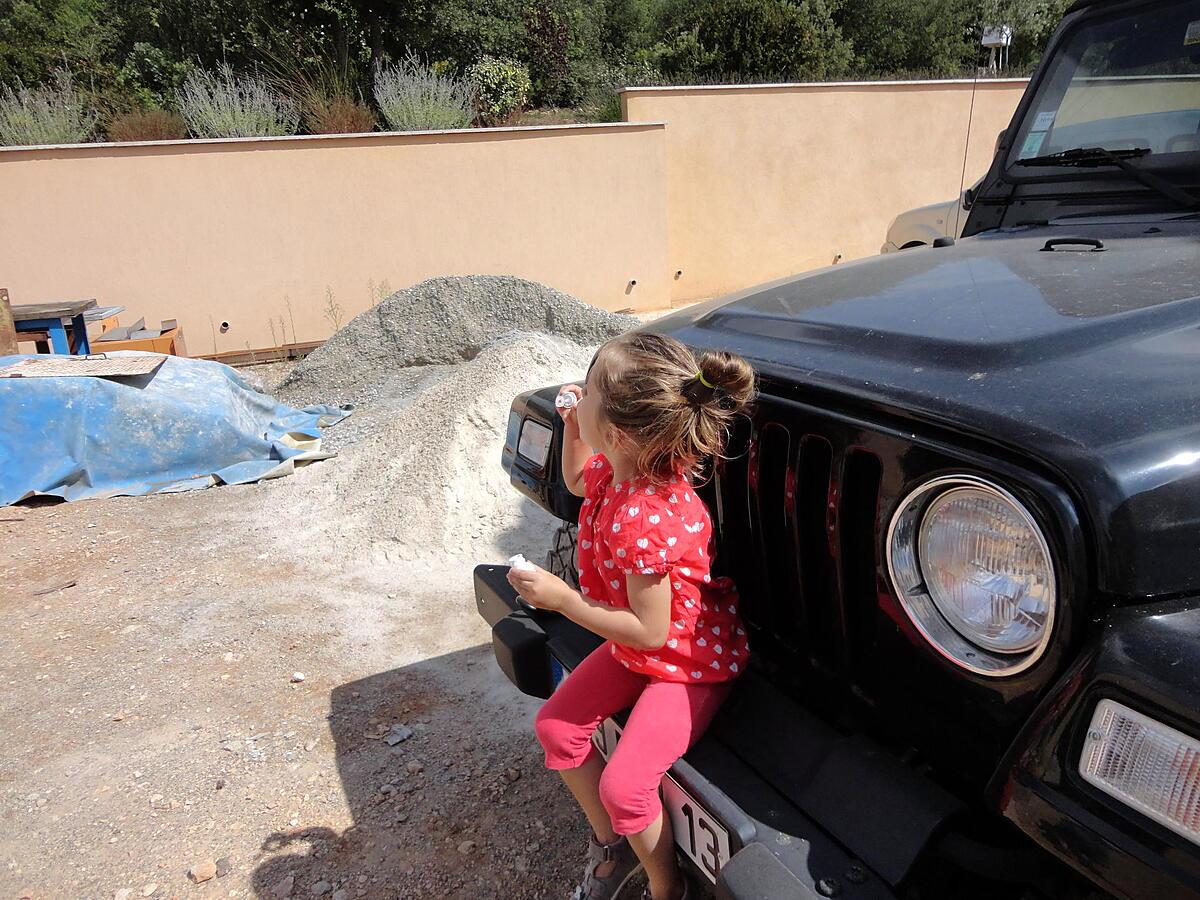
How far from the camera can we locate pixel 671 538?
5.91ft

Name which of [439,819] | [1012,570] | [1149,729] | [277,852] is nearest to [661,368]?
[1012,570]

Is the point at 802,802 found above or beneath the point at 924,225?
beneath

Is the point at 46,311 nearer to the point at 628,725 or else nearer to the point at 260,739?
the point at 260,739

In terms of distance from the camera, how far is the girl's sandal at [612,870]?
7.15ft

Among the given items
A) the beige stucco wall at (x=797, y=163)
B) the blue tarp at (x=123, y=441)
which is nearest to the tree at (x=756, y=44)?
the beige stucco wall at (x=797, y=163)

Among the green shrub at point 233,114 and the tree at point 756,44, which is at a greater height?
the tree at point 756,44

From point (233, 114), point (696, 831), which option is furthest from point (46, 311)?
point (696, 831)

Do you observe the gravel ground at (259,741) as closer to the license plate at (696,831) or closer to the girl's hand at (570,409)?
the license plate at (696,831)

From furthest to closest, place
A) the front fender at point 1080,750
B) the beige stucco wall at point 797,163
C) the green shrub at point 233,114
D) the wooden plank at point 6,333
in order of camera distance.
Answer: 1. the beige stucco wall at point 797,163
2. the green shrub at point 233,114
3. the wooden plank at point 6,333
4. the front fender at point 1080,750

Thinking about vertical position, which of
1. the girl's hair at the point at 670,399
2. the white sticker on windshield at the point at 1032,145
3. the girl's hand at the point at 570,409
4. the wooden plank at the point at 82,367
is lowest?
the wooden plank at the point at 82,367

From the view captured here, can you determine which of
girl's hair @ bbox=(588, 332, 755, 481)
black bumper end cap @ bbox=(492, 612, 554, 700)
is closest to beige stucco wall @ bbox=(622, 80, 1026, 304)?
black bumper end cap @ bbox=(492, 612, 554, 700)

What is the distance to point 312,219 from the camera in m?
10.1

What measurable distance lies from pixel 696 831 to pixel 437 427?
3657 mm

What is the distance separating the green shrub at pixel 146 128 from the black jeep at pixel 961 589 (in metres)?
11.4
